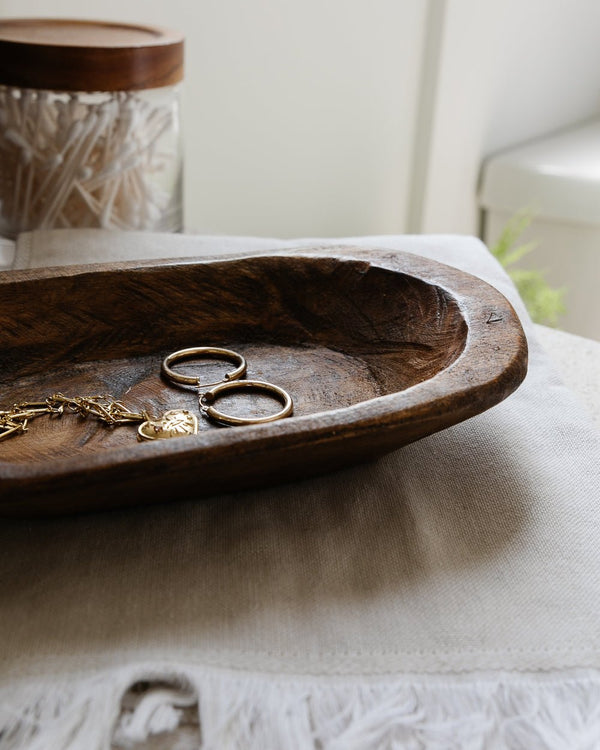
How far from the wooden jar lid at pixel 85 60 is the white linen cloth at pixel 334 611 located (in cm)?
44

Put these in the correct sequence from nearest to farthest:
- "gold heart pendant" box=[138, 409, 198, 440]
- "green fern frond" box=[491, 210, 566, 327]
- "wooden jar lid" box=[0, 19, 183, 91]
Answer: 1. "gold heart pendant" box=[138, 409, 198, 440]
2. "wooden jar lid" box=[0, 19, 183, 91]
3. "green fern frond" box=[491, 210, 566, 327]

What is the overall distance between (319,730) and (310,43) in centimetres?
111

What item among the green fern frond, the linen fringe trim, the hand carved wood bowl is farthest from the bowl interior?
the green fern frond

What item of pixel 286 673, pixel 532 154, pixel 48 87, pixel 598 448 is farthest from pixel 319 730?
pixel 532 154

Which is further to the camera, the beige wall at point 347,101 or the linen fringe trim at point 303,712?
the beige wall at point 347,101

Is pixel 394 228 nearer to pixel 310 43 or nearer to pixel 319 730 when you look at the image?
pixel 310 43

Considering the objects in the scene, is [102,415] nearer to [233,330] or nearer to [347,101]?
[233,330]

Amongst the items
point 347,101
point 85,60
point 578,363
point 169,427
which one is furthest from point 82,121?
point 347,101

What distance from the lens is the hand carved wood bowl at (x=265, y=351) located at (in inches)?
18.0


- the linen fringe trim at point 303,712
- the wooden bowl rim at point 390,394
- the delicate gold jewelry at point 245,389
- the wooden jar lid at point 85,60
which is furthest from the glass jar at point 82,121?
the linen fringe trim at point 303,712

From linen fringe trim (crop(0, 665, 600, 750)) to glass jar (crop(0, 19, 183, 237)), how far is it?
54 cm

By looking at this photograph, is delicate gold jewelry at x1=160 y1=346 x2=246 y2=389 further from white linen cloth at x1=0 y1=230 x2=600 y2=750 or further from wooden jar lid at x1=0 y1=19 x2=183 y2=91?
wooden jar lid at x1=0 y1=19 x2=183 y2=91

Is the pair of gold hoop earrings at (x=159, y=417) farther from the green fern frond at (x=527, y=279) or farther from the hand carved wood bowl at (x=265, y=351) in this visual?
the green fern frond at (x=527, y=279)

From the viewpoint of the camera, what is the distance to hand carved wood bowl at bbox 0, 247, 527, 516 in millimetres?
456
